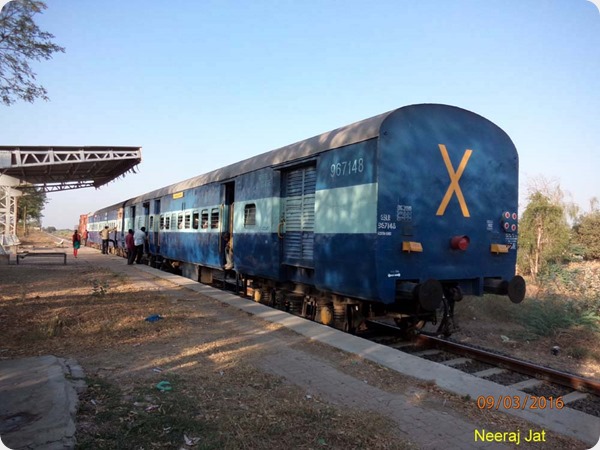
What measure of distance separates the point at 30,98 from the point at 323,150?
6746mm

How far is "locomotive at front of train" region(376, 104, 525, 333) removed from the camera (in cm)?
589

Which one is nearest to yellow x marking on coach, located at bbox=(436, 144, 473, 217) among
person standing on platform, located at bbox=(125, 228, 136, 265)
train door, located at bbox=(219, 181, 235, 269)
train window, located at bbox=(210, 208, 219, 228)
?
train door, located at bbox=(219, 181, 235, 269)

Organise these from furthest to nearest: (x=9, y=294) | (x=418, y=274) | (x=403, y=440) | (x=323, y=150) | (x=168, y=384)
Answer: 1. (x=9, y=294)
2. (x=323, y=150)
3. (x=418, y=274)
4. (x=168, y=384)
5. (x=403, y=440)

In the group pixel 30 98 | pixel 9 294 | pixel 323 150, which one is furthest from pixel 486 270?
pixel 9 294

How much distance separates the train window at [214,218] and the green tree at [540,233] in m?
12.2

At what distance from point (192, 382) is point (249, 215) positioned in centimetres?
573

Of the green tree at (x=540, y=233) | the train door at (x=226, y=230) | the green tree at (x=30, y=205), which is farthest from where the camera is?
the green tree at (x=30, y=205)

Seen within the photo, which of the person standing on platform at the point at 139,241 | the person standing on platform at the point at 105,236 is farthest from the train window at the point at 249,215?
the person standing on platform at the point at 105,236

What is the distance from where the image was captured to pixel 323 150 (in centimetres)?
709

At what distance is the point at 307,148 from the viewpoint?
7719mm

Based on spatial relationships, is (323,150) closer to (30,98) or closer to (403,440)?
(403,440)

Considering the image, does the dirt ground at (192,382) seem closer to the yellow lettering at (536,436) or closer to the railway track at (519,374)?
the yellow lettering at (536,436)

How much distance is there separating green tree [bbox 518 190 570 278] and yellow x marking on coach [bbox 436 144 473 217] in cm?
1160

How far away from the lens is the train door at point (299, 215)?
767cm
